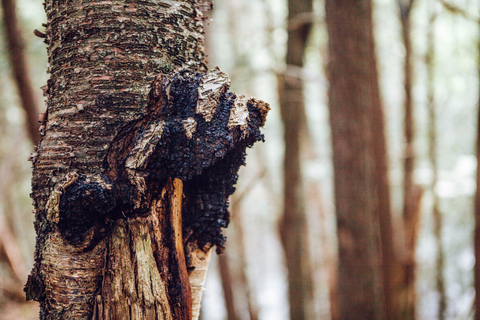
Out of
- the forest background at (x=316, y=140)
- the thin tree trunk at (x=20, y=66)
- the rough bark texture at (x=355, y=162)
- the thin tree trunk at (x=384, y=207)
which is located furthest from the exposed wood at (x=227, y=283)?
the thin tree trunk at (x=20, y=66)

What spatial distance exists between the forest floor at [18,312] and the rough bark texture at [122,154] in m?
8.38

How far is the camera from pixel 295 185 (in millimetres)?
5625

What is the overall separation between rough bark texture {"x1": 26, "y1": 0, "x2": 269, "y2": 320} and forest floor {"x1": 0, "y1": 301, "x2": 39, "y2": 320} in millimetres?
8378

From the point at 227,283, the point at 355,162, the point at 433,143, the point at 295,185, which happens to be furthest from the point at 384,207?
the point at 433,143

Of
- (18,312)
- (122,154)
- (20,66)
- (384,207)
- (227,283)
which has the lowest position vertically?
Answer: (18,312)

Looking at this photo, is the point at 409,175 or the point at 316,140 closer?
the point at 409,175

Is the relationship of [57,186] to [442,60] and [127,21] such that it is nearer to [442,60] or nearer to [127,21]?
[127,21]

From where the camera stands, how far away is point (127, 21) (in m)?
1.00

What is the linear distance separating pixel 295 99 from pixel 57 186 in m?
5.05

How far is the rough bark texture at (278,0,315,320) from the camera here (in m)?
5.57

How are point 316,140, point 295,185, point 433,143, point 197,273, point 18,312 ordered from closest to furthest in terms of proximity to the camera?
point 197,273 < point 295,185 < point 18,312 < point 433,143 < point 316,140

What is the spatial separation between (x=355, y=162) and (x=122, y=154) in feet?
9.84

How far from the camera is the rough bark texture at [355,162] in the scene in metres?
3.54

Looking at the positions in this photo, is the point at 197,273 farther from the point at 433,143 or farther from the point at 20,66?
the point at 433,143
